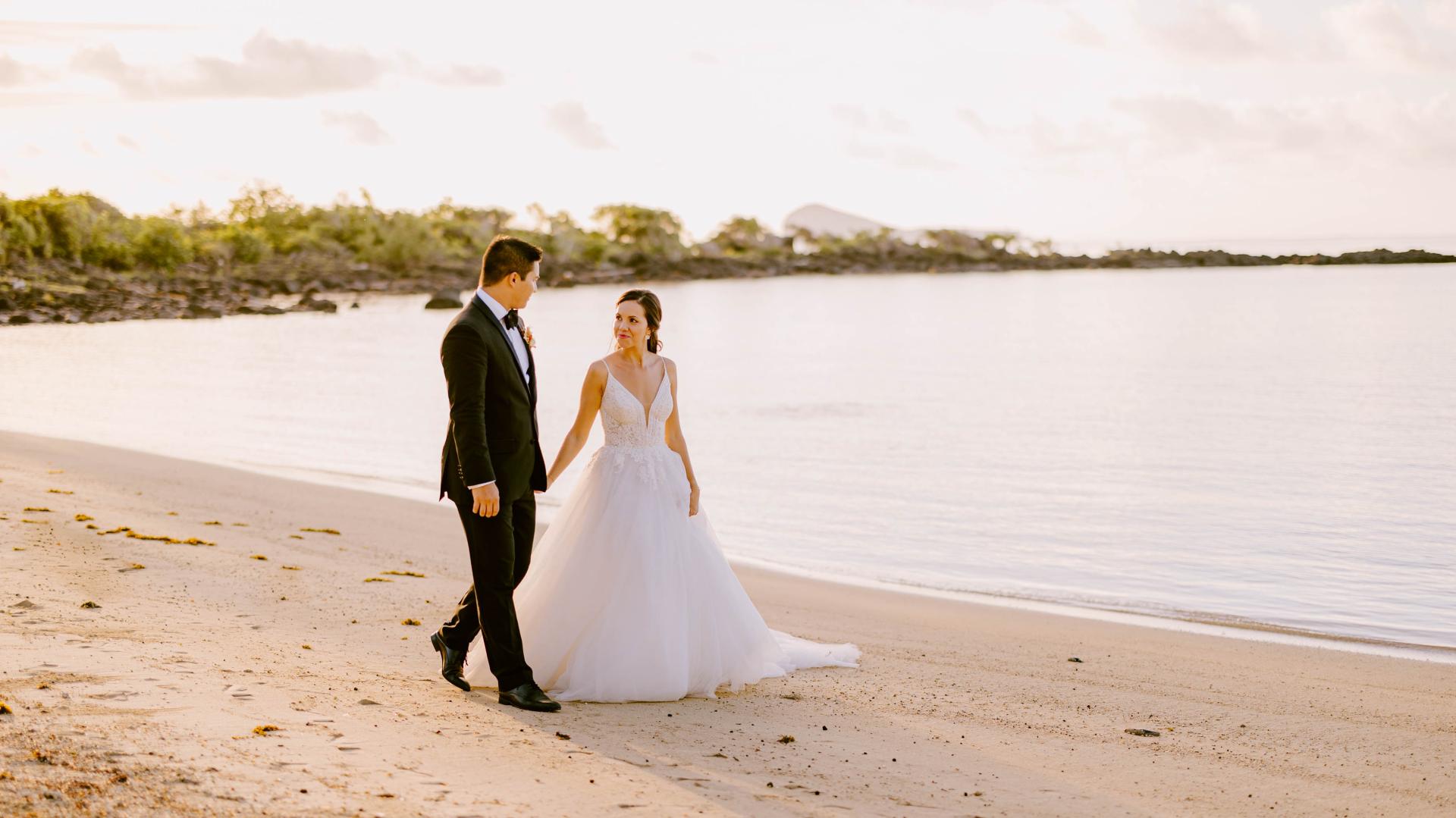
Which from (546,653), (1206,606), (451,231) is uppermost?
(451,231)

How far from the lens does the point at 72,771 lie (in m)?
4.57

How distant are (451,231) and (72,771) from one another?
158m

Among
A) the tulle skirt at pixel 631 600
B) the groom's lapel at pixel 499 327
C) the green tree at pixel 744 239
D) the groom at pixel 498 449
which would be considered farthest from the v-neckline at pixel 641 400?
→ the green tree at pixel 744 239

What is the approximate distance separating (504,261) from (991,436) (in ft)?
65.0

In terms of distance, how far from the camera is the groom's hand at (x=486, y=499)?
18.9 feet

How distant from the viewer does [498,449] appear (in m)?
5.92

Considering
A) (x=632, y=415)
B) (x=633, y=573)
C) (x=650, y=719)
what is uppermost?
(x=632, y=415)

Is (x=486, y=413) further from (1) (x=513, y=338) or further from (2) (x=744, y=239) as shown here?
(2) (x=744, y=239)

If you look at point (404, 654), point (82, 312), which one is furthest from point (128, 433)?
point (82, 312)

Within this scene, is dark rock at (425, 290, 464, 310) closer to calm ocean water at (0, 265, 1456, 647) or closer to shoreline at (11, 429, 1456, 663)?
calm ocean water at (0, 265, 1456, 647)

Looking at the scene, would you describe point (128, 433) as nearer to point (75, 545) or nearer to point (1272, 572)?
point (75, 545)

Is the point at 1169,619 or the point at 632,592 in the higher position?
the point at 632,592

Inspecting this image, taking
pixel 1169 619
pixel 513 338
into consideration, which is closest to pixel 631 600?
pixel 513 338

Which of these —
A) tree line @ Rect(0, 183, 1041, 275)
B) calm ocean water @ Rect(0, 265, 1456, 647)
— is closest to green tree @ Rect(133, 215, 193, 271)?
tree line @ Rect(0, 183, 1041, 275)
